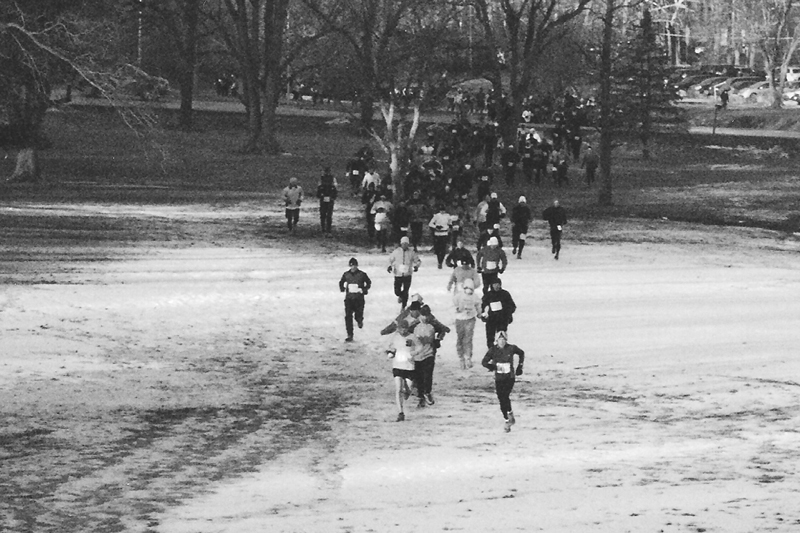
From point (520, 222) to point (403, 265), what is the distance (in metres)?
6.90

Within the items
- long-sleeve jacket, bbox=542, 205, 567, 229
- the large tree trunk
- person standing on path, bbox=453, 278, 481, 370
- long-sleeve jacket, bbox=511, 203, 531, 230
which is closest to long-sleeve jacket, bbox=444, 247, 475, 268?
person standing on path, bbox=453, 278, 481, 370

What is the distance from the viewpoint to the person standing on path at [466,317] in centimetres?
1905

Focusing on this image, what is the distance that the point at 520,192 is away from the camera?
43.6 m

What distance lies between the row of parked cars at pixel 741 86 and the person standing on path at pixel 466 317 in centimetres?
5246

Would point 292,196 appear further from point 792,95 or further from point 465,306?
point 792,95

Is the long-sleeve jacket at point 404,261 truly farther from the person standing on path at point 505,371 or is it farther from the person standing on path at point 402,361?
the person standing on path at point 505,371

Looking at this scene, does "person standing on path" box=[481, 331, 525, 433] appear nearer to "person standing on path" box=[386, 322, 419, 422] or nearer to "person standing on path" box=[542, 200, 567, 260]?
"person standing on path" box=[386, 322, 419, 422]

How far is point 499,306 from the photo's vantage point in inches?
746

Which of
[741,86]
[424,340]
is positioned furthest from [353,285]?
[741,86]

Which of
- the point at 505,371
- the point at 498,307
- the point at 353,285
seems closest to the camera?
the point at 505,371

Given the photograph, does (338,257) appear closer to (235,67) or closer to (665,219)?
(665,219)

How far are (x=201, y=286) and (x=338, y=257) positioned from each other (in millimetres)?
4798

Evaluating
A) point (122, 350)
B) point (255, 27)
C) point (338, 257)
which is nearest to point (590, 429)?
point (122, 350)

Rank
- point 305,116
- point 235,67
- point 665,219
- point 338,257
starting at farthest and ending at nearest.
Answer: point 235,67, point 305,116, point 665,219, point 338,257
